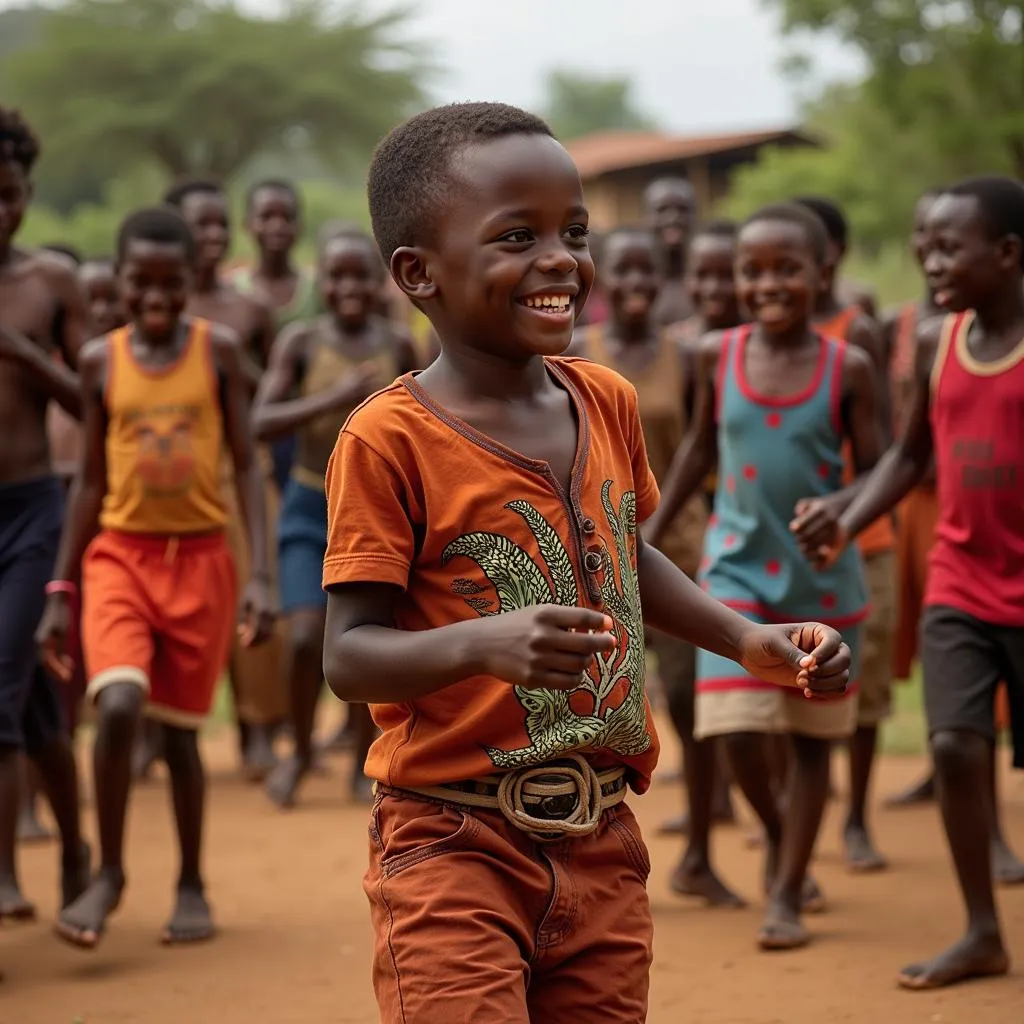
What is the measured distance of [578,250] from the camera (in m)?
2.84

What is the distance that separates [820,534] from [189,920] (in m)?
2.28

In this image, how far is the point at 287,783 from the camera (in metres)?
7.50

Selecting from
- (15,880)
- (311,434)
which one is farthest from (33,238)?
(15,880)

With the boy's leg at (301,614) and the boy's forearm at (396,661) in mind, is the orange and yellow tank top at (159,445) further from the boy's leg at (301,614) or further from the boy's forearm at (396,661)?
the boy's forearm at (396,661)

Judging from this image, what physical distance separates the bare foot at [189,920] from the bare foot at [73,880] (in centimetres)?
29

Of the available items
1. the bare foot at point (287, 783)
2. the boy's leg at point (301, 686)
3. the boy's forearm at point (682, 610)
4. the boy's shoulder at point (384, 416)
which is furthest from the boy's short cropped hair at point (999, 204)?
the bare foot at point (287, 783)

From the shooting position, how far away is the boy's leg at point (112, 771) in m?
5.05

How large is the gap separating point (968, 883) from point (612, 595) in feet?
7.18

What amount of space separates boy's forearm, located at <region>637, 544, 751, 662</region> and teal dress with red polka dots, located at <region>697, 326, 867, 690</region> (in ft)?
6.74

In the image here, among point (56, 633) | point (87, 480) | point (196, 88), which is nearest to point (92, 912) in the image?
point (56, 633)

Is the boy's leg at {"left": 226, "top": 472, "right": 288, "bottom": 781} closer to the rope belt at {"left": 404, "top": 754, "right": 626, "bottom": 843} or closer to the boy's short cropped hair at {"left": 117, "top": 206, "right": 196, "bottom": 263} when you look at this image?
the boy's short cropped hair at {"left": 117, "top": 206, "right": 196, "bottom": 263}

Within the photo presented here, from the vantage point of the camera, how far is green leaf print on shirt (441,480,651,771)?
9.20 ft

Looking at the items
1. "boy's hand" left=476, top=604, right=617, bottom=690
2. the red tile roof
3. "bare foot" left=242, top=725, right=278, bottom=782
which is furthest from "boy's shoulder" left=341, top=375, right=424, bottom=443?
the red tile roof

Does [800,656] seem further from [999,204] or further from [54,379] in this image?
[54,379]
